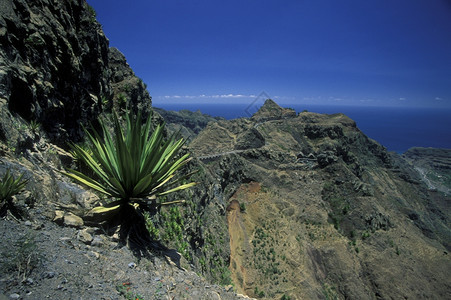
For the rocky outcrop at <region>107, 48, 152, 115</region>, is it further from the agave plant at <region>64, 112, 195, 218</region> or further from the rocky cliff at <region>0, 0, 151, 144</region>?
the agave plant at <region>64, 112, 195, 218</region>

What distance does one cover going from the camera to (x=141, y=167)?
486cm

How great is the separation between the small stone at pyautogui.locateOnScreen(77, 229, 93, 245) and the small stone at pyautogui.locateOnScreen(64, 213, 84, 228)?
17 cm

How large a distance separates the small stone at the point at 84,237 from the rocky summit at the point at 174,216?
0.06 ft

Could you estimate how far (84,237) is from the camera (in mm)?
4137

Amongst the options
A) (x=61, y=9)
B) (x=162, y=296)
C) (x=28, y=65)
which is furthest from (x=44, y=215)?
(x=61, y=9)

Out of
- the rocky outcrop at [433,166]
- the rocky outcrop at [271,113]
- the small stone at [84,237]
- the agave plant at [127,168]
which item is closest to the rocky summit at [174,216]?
the small stone at [84,237]

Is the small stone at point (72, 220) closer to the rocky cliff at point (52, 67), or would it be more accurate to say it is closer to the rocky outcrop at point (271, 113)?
the rocky cliff at point (52, 67)

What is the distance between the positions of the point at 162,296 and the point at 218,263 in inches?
422

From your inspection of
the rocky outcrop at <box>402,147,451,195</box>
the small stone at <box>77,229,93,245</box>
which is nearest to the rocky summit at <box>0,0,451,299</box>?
the small stone at <box>77,229,93,245</box>

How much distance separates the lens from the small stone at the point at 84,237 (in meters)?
4.06

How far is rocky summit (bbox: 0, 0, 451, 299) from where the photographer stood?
3.67 metres

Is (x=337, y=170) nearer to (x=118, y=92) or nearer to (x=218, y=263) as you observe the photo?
(x=218, y=263)

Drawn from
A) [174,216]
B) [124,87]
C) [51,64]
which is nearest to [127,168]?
[51,64]

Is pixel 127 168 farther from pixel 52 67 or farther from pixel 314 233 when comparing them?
pixel 314 233
